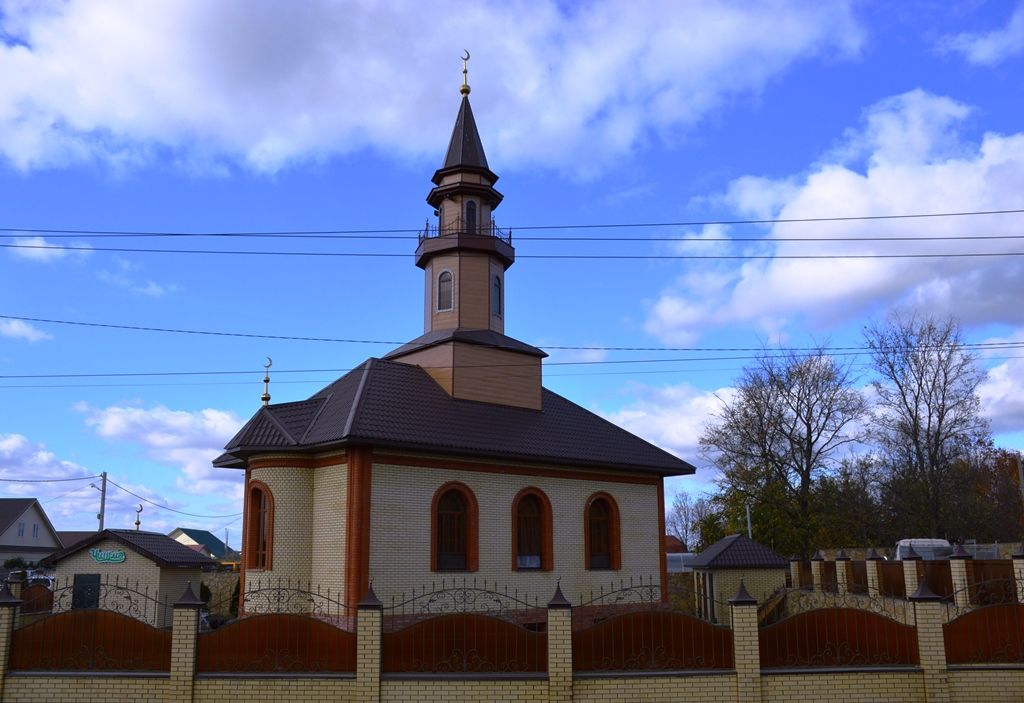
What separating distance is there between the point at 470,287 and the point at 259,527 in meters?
7.57

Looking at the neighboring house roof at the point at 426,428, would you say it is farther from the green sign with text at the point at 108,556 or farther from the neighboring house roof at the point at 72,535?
the neighboring house roof at the point at 72,535

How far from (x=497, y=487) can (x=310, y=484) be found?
3780 mm

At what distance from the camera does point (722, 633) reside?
34.7ft

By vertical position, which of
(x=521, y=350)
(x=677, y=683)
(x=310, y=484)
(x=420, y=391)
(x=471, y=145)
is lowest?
(x=677, y=683)

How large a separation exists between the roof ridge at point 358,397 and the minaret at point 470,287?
170cm

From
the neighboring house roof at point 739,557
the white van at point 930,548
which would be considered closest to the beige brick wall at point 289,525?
the neighboring house roof at point 739,557

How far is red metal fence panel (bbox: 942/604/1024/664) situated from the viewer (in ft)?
35.6

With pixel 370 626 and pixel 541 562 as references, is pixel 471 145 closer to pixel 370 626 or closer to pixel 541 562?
pixel 541 562

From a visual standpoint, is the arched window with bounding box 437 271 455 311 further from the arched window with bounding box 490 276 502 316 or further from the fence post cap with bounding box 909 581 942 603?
the fence post cap with bounding box 909 581 942 603

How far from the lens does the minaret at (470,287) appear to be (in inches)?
775

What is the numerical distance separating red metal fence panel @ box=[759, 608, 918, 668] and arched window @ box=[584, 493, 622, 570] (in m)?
8.50

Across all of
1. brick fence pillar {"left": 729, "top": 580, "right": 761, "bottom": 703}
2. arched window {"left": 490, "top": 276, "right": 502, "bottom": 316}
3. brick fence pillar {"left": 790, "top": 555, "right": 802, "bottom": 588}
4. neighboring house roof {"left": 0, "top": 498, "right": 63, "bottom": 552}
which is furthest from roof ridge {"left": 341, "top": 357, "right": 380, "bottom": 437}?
neighboring house roof {"left": 0, "top": 498, "right": 63, "bottom": 552}

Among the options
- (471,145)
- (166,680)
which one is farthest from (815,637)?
(471,145)

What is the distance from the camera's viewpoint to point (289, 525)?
1641 cm
